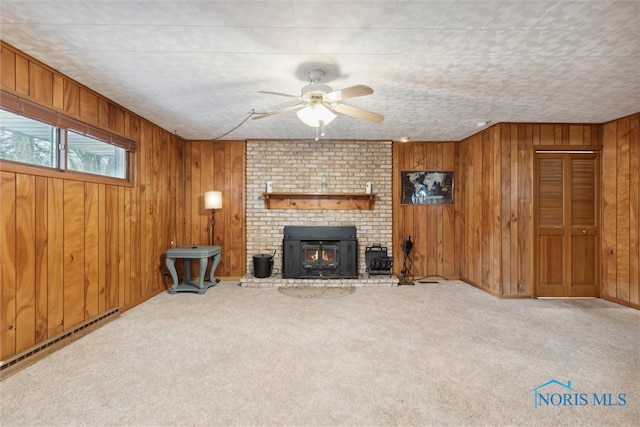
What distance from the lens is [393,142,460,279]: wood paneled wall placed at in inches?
208

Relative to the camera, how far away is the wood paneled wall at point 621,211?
3.74m

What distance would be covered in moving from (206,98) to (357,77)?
1672 mm

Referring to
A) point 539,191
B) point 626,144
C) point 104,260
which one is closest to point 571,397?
point 539,191

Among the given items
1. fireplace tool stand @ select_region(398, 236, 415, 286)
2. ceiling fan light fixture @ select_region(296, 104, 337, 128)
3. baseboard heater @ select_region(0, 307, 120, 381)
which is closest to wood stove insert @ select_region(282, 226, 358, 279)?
fireplace tool stand @ select_region(398, 236, 415, 286)

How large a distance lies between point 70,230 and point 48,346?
102 cm

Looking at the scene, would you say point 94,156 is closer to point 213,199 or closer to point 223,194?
point 213,199

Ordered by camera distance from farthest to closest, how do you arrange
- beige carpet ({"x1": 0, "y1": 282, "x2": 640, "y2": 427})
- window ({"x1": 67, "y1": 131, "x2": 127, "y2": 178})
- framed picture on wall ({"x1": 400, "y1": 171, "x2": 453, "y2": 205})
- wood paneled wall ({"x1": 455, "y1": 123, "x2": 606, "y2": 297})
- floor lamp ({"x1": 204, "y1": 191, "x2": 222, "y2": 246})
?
framed picture on wall ({"x1": 400, "y1": 171, "x2": 453, "y2": 205}), floor lamp ({"x1": 204, "y1": 191, "x2": 222, "y2": 246}), wood paneled wall ({"x1": 455, "y1": 123, "x2": 606, "y2": 297}), window ({"x1": 67, "y1": 131, "x2": 127, "y2": 178}), beige carpet ({"x1": 0, "y1": 282, "x2": 640, "y2": 427})

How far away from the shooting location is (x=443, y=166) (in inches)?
210

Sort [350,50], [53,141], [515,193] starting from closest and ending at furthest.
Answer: [350,50] < [53,141] < [515,193]

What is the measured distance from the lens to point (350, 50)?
2234 mm

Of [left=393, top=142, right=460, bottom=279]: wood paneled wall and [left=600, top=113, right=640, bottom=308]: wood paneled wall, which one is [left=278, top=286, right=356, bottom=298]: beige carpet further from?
[left=600, top=113, right=640, bottom=308]: wood paneled wall

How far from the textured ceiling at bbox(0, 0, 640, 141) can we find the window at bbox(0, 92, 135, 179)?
43cm

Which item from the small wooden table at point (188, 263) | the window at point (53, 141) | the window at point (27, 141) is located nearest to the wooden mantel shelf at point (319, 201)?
the small wooden table at point (188, 263)

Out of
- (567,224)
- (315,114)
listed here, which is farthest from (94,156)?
(567,224)
